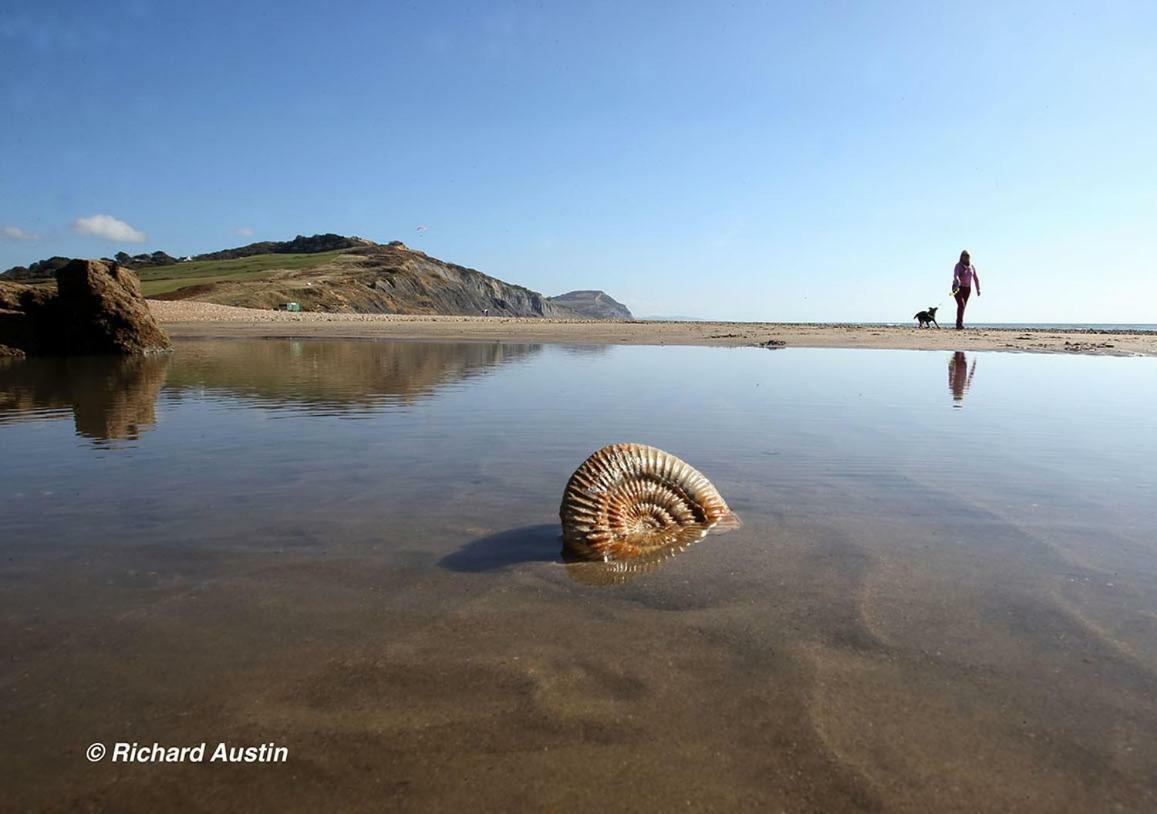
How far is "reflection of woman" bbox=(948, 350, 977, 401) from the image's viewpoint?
10.2 meters

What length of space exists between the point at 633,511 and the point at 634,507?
26 mm

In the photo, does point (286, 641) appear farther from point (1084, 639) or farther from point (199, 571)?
point (1084, 639)

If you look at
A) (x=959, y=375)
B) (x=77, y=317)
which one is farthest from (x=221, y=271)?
(x=959, y=375)

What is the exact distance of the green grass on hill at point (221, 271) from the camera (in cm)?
7999

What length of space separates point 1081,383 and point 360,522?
12.6 meters

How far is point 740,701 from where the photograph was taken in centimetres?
227

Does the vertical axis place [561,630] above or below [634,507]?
below

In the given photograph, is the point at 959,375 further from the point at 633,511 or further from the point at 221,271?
the point at 221,271

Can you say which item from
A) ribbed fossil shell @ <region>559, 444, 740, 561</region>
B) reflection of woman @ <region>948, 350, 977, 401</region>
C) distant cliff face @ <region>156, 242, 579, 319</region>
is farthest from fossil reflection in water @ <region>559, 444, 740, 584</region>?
distant cliff face @ <region>156, 242, 579, 319</region>

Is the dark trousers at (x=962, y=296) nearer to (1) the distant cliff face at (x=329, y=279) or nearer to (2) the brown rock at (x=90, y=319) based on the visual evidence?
(2) the brown rock at (x=90, y=319)

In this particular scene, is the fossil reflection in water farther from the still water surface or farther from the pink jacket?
the pink jacket

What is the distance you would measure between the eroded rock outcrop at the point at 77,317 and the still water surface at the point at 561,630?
14378 mm

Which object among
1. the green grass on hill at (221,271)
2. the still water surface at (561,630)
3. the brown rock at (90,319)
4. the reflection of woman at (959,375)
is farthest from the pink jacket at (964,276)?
the green grass on hill at (221,271)

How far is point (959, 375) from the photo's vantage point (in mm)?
12641
